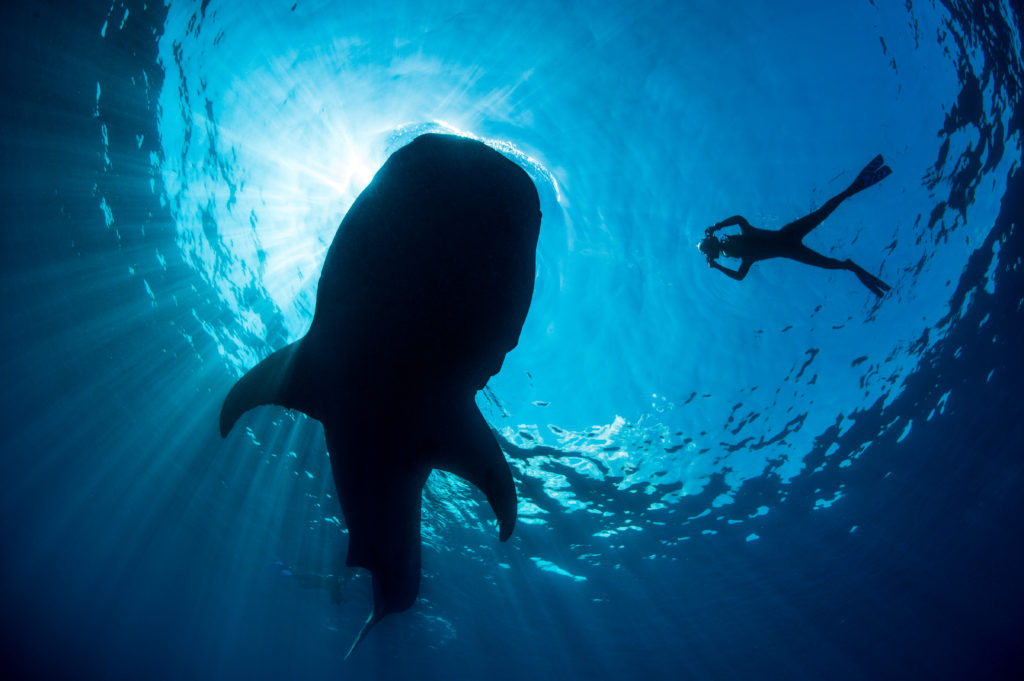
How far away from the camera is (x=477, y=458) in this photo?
389 centimetres

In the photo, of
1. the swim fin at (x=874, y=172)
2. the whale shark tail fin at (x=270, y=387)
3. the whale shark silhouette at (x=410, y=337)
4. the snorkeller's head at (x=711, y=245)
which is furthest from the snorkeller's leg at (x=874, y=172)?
the whale shark tail fin at (x=270, y=387)

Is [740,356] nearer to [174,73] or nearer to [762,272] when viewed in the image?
[762,272]

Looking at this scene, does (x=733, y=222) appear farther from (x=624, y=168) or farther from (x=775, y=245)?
(x=624, y=168)

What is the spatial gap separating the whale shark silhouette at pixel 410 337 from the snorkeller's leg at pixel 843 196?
17.7 feet

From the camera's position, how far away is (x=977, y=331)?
11289 millimetres

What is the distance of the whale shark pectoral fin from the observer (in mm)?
3670

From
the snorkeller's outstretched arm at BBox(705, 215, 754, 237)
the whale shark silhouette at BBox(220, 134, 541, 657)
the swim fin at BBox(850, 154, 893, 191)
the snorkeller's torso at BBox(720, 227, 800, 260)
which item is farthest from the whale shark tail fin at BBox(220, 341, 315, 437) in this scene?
the swim fin at BBox(850, 154, 893, 191)

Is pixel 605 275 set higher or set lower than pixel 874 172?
higher

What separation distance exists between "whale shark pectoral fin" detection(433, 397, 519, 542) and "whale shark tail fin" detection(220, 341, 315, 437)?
1297mm

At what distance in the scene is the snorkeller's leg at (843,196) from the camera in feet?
Answer: 17.5

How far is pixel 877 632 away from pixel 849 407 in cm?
2851

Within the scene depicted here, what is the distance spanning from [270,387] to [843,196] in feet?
24.4

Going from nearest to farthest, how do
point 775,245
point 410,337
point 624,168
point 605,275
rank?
point 410,337, point 775,245, point 624,168, point 605,275

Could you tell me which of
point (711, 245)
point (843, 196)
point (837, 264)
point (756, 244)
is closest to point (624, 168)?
point (711, 245)
